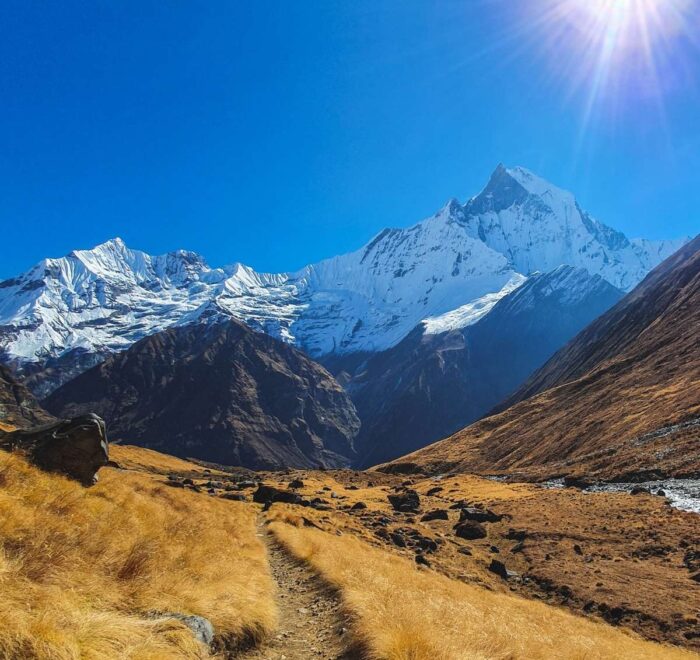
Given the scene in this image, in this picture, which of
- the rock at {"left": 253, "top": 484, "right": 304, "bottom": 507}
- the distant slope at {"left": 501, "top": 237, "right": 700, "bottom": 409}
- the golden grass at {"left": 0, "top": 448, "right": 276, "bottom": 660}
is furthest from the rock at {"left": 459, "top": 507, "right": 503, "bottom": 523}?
the distant slope at {"left": 501, "top": 237, "right": 700, "bottom": 409}

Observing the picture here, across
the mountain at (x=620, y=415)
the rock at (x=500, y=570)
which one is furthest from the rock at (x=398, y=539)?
the mountain at (x=620, y=415)

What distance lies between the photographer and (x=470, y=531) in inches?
1481

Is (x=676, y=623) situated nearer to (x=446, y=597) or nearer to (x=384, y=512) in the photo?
(x=446, y=597)

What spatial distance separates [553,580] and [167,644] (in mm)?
22722

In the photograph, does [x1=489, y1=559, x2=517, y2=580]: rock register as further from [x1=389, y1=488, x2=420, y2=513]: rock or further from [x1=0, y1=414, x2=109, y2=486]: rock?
[x1=389, y1=488, x2=420, y2=513]: rock

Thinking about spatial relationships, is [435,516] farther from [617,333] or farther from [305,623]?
[617,333]

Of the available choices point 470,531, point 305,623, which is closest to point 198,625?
point 305,623

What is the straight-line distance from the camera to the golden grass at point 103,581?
21.1 ft

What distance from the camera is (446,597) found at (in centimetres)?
1598

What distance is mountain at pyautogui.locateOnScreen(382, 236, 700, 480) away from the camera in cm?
6278

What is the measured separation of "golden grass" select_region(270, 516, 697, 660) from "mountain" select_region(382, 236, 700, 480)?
40766 mm

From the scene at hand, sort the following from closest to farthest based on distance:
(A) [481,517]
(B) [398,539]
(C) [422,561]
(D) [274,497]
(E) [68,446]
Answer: (E) [68,446]
(C) [422,561]
(B) [398,539]
(A) [481,517]
(D) [274,497]

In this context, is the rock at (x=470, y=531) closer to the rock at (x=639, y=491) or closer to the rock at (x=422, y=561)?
the rock at (x=422, y=561)

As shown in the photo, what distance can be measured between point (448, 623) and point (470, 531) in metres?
28.1
